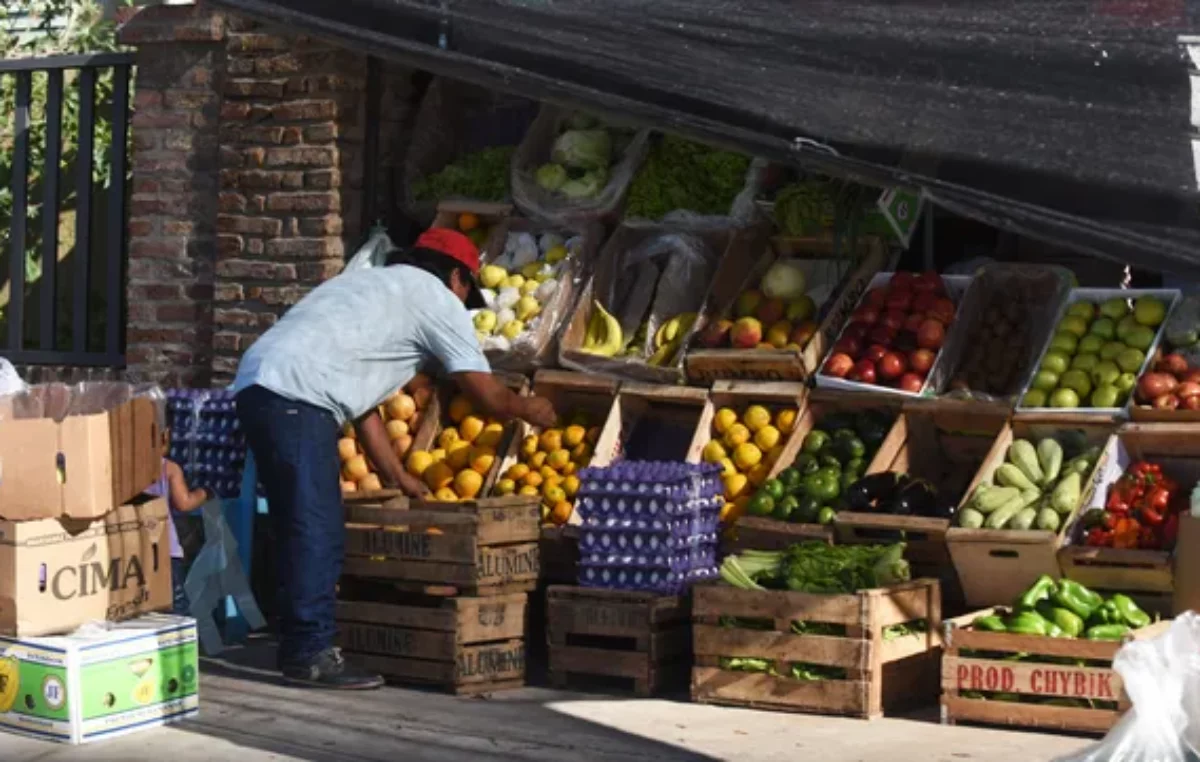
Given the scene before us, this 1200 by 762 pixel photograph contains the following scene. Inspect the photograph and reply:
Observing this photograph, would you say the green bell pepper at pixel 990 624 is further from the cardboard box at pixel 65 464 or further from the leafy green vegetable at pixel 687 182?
the cardboard box at pixel 65 464

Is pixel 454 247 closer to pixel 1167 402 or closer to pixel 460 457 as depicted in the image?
pixel 460 457

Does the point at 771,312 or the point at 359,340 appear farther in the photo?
the point at 771,312

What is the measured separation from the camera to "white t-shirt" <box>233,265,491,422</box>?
8609 millimetres

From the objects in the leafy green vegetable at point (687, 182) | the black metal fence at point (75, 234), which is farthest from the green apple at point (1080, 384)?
the black metal fence at point (75, 234)

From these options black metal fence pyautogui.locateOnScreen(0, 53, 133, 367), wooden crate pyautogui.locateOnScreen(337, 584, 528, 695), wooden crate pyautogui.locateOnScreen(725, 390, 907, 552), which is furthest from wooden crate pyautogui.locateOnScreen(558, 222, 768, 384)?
black metal fence pyautogui.locateOnScreen(0, 53, 133, 367)

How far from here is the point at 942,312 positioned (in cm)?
919

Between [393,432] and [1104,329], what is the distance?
3.17 metres

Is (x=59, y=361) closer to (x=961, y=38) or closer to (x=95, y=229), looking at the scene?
(x=95, y=229)

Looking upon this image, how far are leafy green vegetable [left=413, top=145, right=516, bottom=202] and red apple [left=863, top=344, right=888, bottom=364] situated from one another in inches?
83.4

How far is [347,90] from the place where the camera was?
1054 centimetres

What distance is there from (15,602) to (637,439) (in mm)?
3069

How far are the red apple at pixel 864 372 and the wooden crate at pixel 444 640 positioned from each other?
162 cm

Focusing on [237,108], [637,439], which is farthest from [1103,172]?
[237,108]

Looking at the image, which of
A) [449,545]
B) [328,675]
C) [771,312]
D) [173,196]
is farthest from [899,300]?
[173,196]
